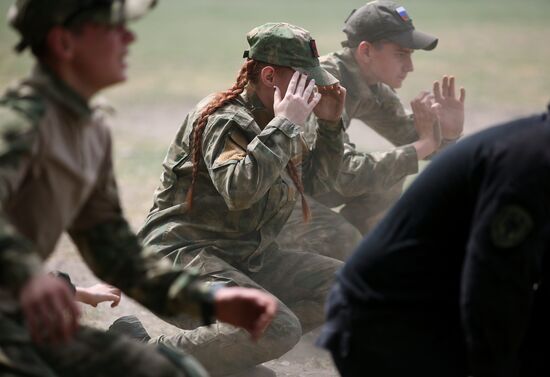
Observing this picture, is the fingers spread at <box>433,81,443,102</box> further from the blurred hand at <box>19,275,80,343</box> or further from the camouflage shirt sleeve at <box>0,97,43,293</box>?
the blurred hand at <box>19,275,80,343</box>

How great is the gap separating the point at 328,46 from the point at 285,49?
14.4m

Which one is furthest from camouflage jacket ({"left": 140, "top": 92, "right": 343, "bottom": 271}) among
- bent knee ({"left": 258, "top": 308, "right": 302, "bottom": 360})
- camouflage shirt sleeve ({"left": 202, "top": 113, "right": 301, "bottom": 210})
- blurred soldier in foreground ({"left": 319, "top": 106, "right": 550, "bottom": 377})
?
blurred soldier in foreground ({"left": 319, "top": 106, "right": 550, "bottom": 377})

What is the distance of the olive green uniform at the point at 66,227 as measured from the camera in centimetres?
323

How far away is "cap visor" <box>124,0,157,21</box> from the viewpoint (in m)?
3.48

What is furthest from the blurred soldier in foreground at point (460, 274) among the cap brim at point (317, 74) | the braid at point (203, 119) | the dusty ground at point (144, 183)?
the dusty ground at point (144, 183)

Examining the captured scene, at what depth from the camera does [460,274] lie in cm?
366

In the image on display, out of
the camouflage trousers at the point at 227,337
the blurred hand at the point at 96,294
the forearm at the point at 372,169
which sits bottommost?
the camouflage trousers at the point at 227,337

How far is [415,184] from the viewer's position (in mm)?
3619

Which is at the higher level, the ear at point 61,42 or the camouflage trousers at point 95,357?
the ear at point 61,42

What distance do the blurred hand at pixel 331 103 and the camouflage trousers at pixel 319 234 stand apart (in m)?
0.88

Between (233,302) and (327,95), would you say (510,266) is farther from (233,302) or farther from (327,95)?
(327,95)

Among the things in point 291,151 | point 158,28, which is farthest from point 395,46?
point 158,28

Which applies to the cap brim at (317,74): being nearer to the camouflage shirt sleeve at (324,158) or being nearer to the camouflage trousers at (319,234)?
the camouflage shirt sleeve at (324,158)

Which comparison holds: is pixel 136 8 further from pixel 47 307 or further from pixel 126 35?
pixel 47 307
